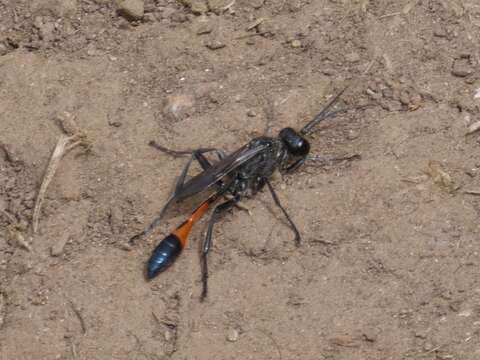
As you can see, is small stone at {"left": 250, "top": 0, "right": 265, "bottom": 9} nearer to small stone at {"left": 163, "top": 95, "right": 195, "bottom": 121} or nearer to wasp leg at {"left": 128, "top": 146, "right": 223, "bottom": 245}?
small stone at {"left": 163, "top": 95, "right": 195, "bottom": 121}

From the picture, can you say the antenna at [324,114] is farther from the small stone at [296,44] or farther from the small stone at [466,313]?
the small stone at [466,313]

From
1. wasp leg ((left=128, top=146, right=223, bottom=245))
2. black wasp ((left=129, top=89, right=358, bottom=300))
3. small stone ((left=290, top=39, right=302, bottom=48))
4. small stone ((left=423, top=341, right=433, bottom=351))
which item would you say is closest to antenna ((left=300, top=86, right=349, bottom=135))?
black wasp ((left=129, top=89, right=358, bottom=300))

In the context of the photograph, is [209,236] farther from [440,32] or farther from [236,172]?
[440,32]

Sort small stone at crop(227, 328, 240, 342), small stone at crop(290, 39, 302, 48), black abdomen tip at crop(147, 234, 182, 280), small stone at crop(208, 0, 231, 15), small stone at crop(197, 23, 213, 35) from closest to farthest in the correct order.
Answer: small stone at crop(227, 328, 240, 342) < black abdomen tip at crop(147, 234, 182, 280) < small stone at crop(290, 39, 302, 48) < small stone at crop(197, 23, 213, 35) < small stone at crop(208, 0, 231, 15)

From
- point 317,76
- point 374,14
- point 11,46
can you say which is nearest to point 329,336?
point 317,76

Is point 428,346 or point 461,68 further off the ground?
point 461,68

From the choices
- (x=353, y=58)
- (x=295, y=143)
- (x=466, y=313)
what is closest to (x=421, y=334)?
(x=466, y=313)
